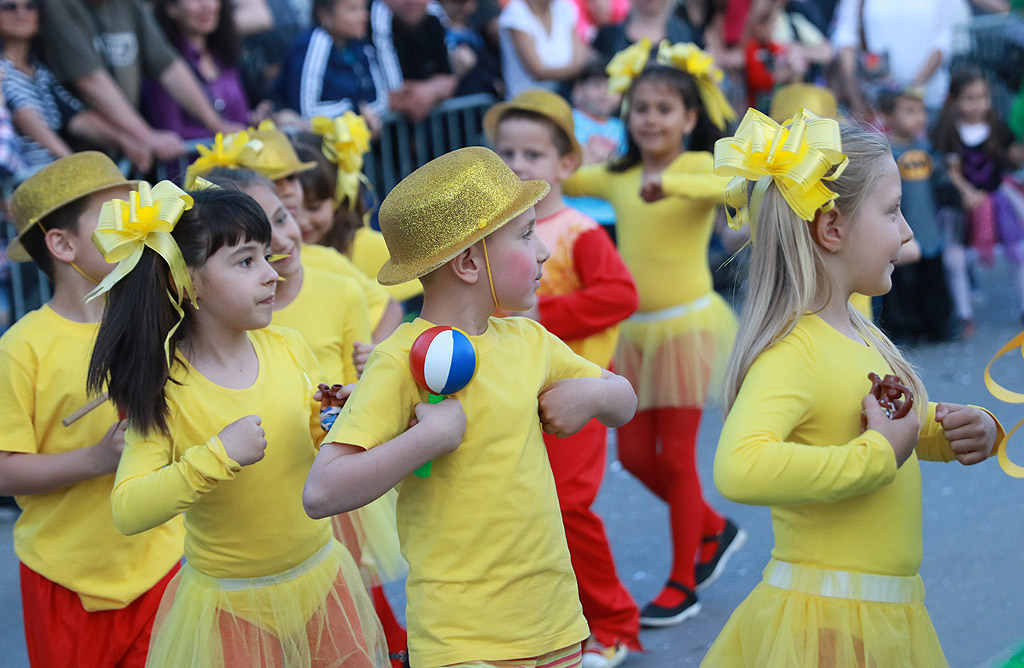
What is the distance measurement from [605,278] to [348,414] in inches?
70.9

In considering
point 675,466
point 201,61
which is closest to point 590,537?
point 675,466

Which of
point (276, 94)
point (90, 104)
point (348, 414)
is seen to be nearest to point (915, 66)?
point (276, 94)

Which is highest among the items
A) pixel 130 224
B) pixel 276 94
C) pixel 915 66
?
pixel 130 224

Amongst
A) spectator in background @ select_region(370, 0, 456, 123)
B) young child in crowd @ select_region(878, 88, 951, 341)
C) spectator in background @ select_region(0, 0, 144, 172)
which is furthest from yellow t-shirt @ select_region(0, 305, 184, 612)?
young child in crowd @ select_region(878, 88, 951, 341)

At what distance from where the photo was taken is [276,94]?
699cm

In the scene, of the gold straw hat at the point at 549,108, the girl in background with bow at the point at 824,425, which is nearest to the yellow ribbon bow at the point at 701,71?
the gold straw hat at the point at 549,108

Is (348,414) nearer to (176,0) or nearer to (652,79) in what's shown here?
(652,79)

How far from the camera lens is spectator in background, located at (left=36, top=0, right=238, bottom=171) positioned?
596 centimetres

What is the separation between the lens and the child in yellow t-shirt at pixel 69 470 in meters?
3.17

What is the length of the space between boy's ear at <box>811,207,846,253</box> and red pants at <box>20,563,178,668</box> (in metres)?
2.21

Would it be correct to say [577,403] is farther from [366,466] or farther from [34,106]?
[34,106]

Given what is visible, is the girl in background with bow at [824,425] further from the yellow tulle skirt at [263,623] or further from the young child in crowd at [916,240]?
the young child in crowd at [916,240]

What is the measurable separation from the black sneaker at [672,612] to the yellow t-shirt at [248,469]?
1.75 m

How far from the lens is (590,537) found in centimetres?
392
